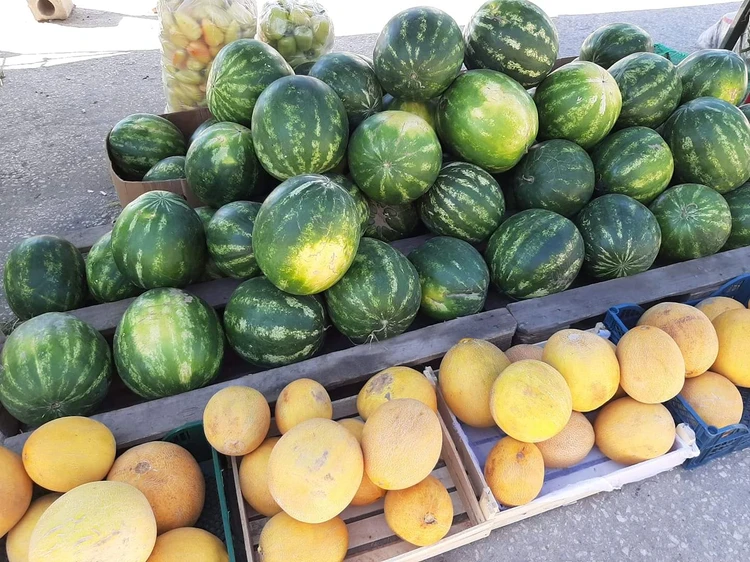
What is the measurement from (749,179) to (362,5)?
6.11m

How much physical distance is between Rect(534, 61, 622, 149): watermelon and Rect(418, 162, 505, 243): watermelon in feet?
1.57

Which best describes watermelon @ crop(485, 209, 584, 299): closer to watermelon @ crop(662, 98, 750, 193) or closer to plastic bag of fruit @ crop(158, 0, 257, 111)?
watermelon @ crop(662, 98, 750, 193)

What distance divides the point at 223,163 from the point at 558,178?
1.55 meters

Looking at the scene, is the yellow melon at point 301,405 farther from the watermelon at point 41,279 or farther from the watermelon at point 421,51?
the watermelon at point 421,51

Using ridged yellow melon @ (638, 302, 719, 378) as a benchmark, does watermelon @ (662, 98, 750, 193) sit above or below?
above

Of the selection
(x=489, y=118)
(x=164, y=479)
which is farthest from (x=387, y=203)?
(x=164, y=479)

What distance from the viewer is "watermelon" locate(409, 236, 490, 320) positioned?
221 cm

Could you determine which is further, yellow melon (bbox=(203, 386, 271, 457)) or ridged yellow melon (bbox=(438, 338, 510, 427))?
ridged yellow melon (bbox=(438, 338, 510, 427))

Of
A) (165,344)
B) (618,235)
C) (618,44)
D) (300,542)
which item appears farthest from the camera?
(618,44)

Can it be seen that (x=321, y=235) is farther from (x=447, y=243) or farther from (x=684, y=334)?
(x=684, y=334)

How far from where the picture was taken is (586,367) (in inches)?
69.6

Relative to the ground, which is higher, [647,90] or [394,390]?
[647,90]

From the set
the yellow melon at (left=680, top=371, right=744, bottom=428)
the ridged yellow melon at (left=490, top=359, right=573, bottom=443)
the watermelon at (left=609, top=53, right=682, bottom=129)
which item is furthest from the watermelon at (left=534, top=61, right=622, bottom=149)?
the ridged yellow melon at (left=490, top=359, right=573, bottom=443)

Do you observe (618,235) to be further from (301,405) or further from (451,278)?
(301,405)
